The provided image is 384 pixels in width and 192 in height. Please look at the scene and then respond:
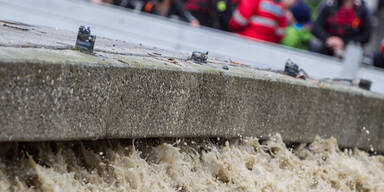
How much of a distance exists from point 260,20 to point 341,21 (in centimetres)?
129

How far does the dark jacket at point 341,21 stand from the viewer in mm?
13141

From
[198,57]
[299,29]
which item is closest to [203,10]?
[299,29]

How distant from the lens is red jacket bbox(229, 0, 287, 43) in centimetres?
1285

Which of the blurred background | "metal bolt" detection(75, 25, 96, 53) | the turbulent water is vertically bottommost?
the turbulent water

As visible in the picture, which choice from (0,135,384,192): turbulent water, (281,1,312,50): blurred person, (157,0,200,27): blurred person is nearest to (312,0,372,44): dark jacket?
(281,1,312,50): blurred person

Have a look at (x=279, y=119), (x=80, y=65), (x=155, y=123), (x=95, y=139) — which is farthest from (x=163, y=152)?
(x=279, y=119)

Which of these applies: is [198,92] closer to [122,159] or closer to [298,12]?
[122,159]

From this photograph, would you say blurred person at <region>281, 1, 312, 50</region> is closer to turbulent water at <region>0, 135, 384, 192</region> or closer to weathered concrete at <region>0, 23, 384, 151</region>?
weathered concrete at <region>0, 23, 384, 151</region>

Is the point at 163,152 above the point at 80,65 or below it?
below

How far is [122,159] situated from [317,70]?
24.3 feet

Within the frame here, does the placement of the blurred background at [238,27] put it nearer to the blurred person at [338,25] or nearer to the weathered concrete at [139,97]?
the blurred person at [338,25]

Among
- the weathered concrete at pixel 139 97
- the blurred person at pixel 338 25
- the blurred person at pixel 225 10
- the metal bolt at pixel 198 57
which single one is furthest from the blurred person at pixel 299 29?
the metal bolt at pixel 198 57

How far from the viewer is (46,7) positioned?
13.7 metres

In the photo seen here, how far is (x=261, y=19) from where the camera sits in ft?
42.4
